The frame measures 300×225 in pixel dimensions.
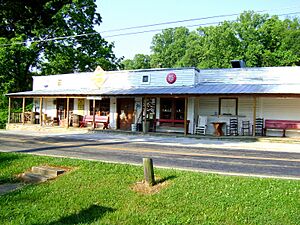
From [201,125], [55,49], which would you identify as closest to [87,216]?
[201,125]

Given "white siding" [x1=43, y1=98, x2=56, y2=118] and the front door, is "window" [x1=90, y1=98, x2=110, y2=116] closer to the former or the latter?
the front door

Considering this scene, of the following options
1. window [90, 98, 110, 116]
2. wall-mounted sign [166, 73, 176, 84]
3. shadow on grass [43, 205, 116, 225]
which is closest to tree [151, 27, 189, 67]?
window [90, 98, 110, 116]

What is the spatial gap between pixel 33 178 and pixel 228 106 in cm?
1505

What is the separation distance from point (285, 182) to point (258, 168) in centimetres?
203

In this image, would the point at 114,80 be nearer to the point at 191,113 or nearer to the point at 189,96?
the point at 191,113

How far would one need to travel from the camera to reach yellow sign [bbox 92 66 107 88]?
86.0ft

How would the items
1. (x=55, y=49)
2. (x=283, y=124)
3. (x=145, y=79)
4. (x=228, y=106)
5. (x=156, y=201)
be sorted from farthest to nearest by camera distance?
1. (x=55, y=49)
2. (x=145, y=79)
3. (x=228, y=106)
4. (x=283, y=124)
5. (x=156, y=201)

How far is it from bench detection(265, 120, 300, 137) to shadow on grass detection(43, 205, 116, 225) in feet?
49.5

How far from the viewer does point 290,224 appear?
16.8 feet

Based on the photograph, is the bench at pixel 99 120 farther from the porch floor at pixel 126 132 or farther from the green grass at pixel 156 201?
the green grass at pixel 156 201

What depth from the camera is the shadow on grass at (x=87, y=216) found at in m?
5.67

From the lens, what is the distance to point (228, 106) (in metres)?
21.1

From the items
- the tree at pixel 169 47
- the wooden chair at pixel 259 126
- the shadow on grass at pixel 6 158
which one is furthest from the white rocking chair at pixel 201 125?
the tree at pixel 169 47

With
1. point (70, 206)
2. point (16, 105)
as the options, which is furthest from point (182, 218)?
point (16, 105)
